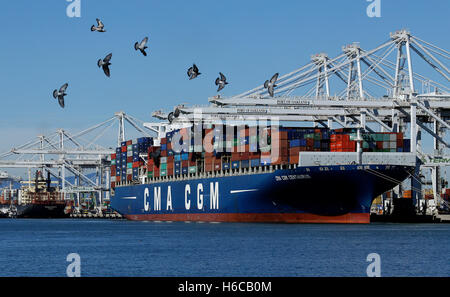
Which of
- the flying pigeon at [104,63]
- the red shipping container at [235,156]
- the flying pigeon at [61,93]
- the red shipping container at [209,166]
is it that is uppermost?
the flying pigeon at [104,63]

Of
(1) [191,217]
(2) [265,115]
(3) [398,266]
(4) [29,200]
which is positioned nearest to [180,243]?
(3) [398,266]

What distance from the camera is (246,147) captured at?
71062mm

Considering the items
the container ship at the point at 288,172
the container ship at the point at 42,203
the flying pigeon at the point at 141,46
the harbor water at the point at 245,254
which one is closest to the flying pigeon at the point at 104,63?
the flying pigeon at the point at 141,46

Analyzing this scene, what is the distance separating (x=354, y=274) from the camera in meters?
32.6

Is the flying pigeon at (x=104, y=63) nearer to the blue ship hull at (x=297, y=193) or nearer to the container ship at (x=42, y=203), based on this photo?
the blue ship hull at (x=297, y=193)

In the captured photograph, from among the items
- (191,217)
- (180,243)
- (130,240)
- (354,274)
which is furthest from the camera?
(191,217)

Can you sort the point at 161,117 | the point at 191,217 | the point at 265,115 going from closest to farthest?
the point at 265,115 < the point at 191,217 < the point at 161,117

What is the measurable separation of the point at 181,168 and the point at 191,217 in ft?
16.5

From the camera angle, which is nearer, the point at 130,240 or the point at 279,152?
the point at 130,240

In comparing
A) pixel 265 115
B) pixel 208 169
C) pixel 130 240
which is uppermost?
pixel 265 115

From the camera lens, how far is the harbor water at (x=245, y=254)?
112 feet
